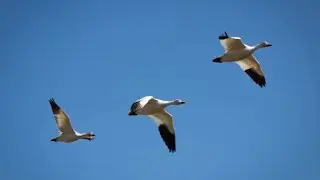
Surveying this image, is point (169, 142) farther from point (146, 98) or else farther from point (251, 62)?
point (251, 62)

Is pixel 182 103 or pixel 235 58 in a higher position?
pixel 235 58

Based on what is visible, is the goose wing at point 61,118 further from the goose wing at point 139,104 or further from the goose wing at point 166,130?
the goose wing at point 139,104

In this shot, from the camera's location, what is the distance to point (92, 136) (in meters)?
27.5

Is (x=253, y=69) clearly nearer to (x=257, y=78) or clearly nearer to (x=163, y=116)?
(x=257, y=78)

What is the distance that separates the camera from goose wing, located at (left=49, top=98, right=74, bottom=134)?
86.4ft

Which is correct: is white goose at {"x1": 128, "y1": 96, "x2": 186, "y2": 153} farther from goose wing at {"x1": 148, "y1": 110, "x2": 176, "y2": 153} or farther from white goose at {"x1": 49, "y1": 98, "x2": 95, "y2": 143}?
white goose at {"x1": 49, "y1": 98, "x2": 95, "y2": 143}

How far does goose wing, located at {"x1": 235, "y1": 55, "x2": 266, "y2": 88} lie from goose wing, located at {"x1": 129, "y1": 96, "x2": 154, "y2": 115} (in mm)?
5846

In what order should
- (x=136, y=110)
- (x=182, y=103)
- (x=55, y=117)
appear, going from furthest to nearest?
1. (x=55, y=117)
2. (x=182, y=103)
3. (x=136, y=110)

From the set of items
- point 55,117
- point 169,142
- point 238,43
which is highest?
point 238,43

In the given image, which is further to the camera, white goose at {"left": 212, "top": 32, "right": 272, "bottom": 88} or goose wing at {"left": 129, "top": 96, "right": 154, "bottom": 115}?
white goose at {"left": 212, "top": 32, "right": 272, "bottom": 88}

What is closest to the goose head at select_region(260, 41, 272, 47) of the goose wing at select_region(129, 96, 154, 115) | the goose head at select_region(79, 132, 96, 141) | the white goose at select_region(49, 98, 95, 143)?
the goose wing at select_region(129, 96, 154, 115)

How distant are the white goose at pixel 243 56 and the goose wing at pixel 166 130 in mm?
3219

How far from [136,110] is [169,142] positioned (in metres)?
2.65

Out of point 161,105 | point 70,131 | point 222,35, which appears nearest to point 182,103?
point 161,105
